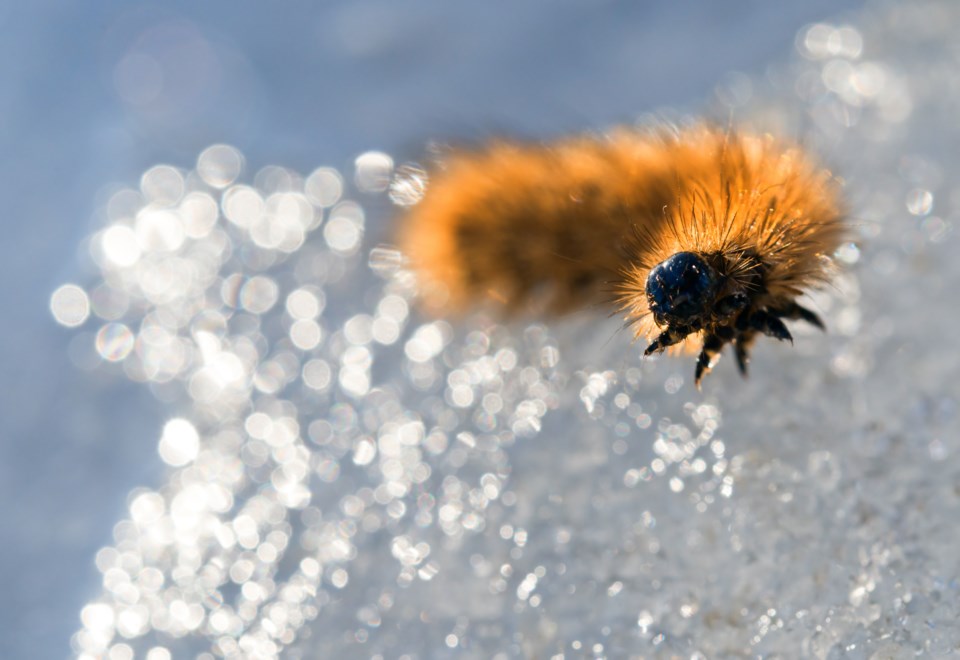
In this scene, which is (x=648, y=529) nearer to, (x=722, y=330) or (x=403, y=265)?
(x=722, y=330)

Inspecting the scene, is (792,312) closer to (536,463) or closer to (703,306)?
(703,306)

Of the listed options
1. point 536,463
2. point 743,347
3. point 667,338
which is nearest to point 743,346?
point 743,347

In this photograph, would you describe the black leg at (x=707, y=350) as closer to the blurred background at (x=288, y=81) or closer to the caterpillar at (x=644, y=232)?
the caterpillar at (x=644, y=232)

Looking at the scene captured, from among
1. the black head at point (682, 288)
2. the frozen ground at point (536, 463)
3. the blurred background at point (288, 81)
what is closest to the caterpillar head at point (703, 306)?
the black head at point (682, 288)

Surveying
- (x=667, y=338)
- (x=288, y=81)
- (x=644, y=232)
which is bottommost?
(x=667, y=338)

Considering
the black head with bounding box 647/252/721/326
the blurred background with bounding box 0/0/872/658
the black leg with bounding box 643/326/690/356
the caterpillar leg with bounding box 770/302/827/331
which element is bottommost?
the black leg with bounding box 643/326/690/356

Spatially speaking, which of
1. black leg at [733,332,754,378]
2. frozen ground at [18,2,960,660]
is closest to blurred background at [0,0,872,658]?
frozen ground at [18,2,960,660]

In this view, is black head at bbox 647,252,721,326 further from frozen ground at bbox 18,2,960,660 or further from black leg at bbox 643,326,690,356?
frozen ground at bbox 18,2,960,660
